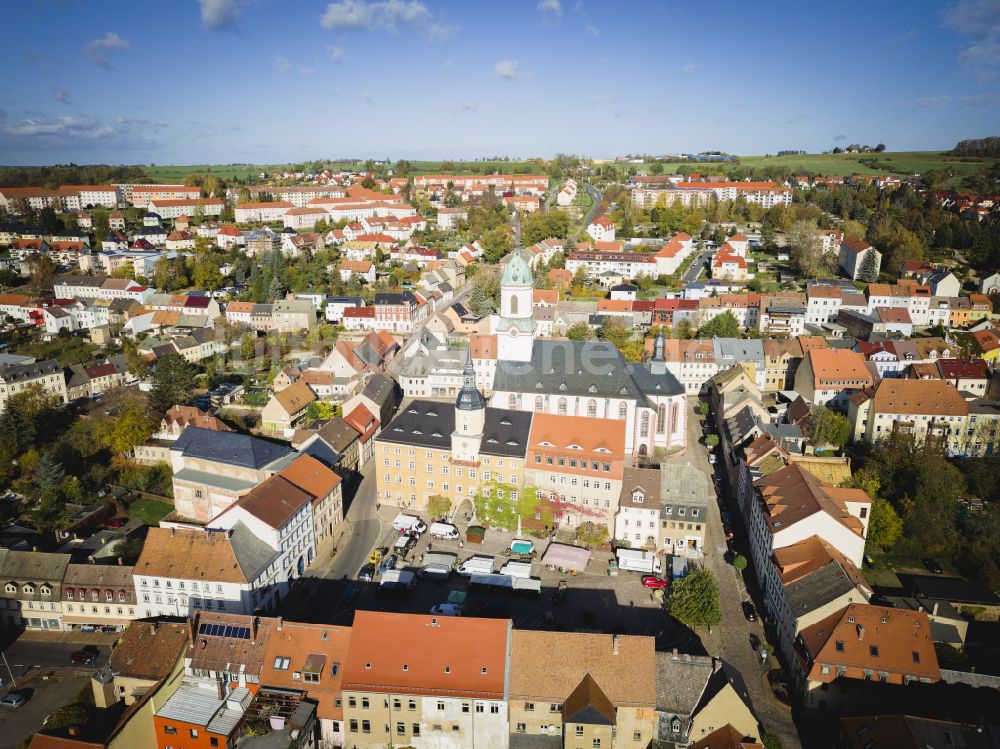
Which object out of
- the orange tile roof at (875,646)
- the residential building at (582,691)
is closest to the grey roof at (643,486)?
the orange tile roof at (875,646)

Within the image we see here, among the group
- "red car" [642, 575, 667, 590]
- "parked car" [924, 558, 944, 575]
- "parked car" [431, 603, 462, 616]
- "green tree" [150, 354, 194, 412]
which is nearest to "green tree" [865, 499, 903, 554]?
"parked car" [924, 558, 944, 575]

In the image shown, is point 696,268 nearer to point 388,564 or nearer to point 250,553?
point 388,564

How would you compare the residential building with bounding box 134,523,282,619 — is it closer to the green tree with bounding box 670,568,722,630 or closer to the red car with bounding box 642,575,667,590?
the red car with bounding box 642,575,667,590

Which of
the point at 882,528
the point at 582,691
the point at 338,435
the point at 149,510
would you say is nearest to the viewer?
the point at 582,691

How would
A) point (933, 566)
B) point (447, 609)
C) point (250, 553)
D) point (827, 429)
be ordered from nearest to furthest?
point (447, 609) → point (250, 553) → point (933, 566) → point (827, 429)

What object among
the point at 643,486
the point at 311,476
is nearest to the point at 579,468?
the point at 643,486

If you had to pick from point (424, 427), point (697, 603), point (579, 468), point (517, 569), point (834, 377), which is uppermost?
point (834, 377)

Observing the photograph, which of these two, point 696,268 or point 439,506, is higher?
point 696,268

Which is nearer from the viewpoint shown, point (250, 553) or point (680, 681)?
point (680, 681)
